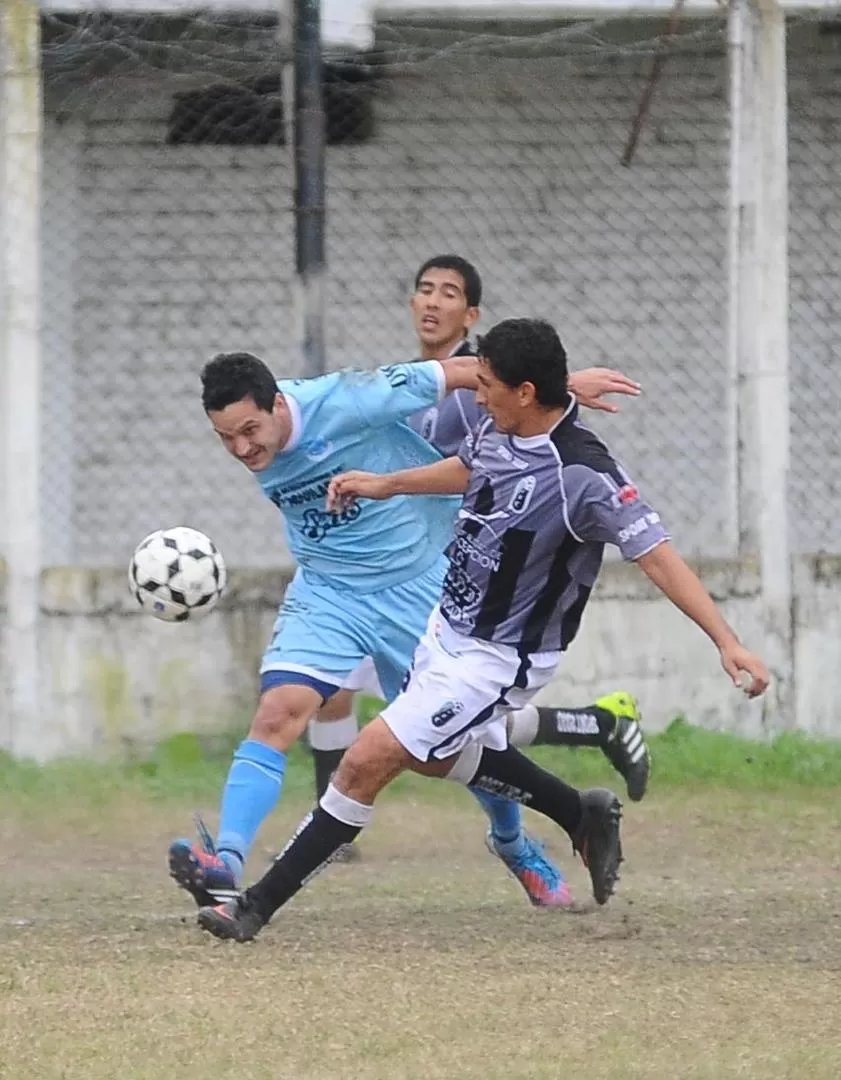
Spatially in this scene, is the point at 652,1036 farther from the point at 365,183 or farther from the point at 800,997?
the point at 365,183

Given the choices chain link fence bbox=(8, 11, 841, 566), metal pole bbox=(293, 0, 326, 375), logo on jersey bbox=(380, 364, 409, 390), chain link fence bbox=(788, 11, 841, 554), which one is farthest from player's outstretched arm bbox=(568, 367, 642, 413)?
chain link fence bbox=(788, 11, 841, 554)

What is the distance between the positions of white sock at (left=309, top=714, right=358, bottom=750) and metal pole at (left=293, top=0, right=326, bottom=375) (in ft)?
5.89

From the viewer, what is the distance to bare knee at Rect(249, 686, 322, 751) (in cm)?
641

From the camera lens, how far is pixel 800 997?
17.3 ft

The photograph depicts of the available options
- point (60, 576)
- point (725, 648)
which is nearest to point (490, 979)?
point (725, 648)

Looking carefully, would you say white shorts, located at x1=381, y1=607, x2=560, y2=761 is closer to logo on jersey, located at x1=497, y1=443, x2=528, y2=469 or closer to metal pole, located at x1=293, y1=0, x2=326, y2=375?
logo on jersey, located at x1=497, y1=443, x2=528, y2=469

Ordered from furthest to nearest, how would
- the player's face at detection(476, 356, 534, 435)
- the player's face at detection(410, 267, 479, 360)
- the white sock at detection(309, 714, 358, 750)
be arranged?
1. the white sock at detection(309, 714, 358, 750)
2. the player's face at detection(410, 267, 479, 360)
3. the player's face at detection(476, 356, 534, 435)

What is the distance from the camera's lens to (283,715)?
21.1 feet

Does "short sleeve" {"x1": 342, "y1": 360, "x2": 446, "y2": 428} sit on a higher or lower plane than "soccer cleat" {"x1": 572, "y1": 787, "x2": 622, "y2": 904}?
higher

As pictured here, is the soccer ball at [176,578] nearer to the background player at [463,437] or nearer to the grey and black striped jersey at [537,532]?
the background player at [463,437]

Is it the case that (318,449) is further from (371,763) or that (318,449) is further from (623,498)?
(623,498)

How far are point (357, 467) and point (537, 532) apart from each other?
102cm

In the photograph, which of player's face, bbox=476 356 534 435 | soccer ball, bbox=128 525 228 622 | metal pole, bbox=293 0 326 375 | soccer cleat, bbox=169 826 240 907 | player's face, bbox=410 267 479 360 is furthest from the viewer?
metal pole, bbox=293 0 326 375

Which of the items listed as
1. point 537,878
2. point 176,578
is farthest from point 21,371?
point 537,878
